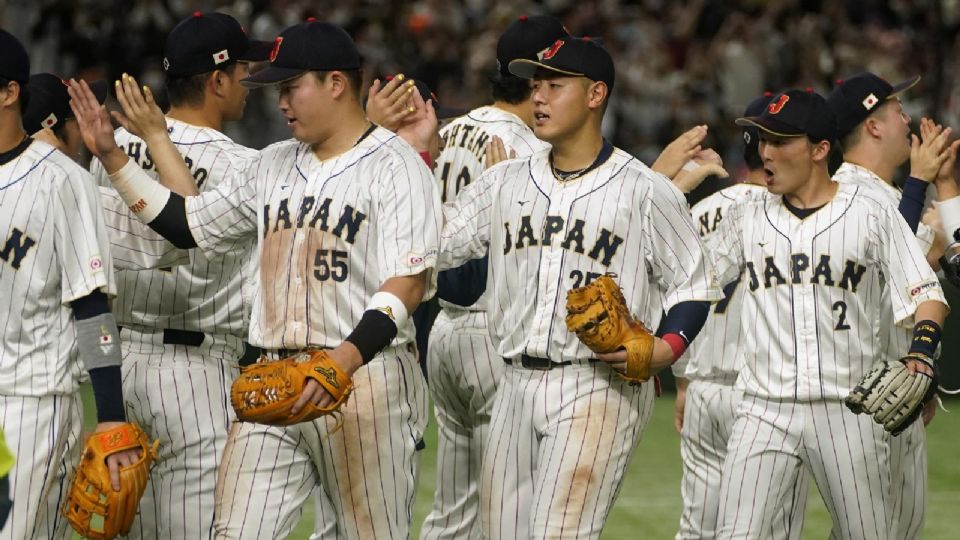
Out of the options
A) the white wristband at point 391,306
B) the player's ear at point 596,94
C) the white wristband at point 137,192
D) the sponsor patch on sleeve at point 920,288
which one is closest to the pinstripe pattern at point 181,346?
the white wristband at point 137,192

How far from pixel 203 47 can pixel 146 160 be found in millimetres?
566

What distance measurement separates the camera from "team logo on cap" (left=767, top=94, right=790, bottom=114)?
6721 mm

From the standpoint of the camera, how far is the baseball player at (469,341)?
25.2 feet

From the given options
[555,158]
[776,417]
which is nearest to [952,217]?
[776,417]

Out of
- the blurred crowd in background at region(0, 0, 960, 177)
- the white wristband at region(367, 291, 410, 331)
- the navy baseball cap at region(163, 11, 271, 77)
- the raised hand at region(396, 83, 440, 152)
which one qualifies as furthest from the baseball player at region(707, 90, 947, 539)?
the blurred crowd in background at region(0, 0, 960, 177)

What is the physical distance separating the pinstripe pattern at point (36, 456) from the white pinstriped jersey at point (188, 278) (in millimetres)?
1145

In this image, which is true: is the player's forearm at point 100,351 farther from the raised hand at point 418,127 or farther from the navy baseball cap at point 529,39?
the navy baseball cap at point 529,39

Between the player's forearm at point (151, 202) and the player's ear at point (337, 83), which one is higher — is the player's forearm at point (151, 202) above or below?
below

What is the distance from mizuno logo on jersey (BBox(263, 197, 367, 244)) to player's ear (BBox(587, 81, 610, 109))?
1.05 m

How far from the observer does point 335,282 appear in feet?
18.7

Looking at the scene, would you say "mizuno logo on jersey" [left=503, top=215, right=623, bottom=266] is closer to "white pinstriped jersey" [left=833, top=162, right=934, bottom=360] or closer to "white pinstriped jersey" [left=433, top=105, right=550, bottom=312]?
"white pinstriped jersey" [left=833, top=162, right=934, bottom=360]

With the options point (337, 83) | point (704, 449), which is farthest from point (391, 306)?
point (704, 449)

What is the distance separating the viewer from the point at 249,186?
6.01 metres

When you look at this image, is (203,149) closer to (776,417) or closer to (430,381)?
(430,381)
